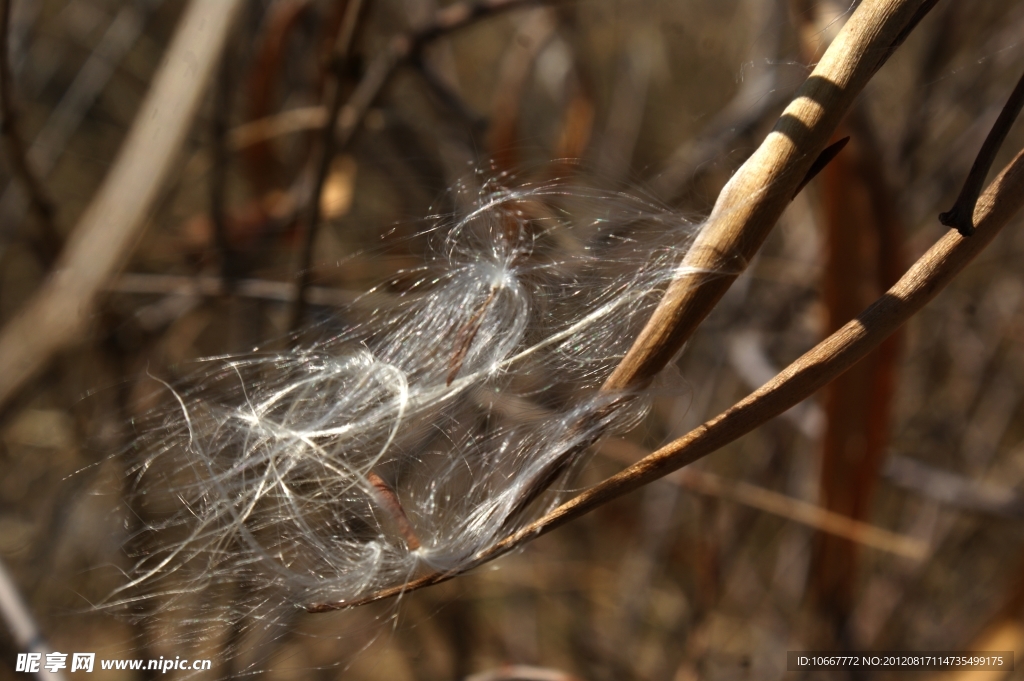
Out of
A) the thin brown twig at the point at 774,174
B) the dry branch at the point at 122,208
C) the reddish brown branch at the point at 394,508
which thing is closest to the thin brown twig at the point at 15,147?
the dry branch at the point at 122,208

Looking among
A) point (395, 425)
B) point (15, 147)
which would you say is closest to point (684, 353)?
point (395, 425)

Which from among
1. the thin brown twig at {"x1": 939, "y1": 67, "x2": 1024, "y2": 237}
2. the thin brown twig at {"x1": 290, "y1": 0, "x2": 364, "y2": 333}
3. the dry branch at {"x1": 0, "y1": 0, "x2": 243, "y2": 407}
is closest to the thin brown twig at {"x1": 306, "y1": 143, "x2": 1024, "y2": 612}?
the thin brown twig at {"x1": 939, "y1": 67, "x2": 1024, "y2": 237}

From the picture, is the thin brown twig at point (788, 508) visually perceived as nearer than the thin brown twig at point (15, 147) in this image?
No

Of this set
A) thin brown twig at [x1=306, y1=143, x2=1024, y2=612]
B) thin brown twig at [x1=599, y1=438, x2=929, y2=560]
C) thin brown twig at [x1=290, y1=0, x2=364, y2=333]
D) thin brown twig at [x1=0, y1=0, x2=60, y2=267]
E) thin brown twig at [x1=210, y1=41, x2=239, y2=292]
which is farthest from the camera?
thin brown twig at [x1=210, y1=41, x2=239, y2=292]

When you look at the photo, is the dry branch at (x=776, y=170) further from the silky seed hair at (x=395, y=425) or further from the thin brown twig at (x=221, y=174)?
the thin brown twig at (x=221, y=174)

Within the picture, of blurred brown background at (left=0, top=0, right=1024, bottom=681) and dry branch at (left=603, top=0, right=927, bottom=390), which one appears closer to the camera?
dry branch at (left=603, top=0, right=927, bottom=390)

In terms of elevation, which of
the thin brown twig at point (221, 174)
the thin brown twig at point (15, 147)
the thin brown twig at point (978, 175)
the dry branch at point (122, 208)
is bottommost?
the thin brown twig at point (978, 175)

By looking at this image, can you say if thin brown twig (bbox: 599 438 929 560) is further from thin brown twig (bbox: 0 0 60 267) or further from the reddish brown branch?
thin brown twig (bbox: 0 0 60 267)

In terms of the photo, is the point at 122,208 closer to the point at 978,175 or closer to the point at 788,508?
the point at 978,175
